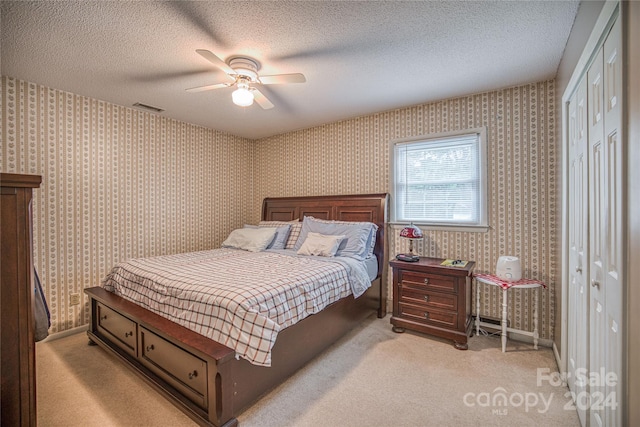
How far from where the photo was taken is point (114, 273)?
8.68 ft

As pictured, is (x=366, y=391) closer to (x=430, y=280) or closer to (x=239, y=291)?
(x=239, y=291)

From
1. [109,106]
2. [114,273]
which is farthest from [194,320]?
[109,106]

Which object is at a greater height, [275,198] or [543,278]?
[275,198]

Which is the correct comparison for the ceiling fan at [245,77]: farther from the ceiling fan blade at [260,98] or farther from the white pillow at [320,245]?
the white pillow at [320,245]

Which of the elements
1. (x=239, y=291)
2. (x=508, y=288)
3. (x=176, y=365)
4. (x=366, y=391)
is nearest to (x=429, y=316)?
(x=508, y=288)

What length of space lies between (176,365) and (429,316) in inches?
86.4

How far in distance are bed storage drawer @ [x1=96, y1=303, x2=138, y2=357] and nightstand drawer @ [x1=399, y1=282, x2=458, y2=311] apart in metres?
2.37

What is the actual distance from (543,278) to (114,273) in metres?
3.99

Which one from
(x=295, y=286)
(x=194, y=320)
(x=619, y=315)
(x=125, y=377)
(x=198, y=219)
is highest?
(x=198, y=219)

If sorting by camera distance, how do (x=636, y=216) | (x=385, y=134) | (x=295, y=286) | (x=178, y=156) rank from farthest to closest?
(x=178, y=156) < (x=385, y=134) < (x=295, y=286) < (x=636, y=216)

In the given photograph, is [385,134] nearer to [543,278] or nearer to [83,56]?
[543,278]

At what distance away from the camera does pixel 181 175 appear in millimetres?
3879

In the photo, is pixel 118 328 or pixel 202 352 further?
pixel 118 328

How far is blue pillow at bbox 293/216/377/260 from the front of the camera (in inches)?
124
